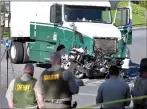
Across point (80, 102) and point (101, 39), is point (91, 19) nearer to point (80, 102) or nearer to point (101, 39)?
point (101, 39)

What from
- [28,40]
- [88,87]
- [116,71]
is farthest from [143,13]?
[116,71]

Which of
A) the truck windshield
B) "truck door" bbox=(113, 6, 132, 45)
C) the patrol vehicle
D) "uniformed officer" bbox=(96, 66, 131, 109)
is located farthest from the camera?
"truck door" bbox=(113, 6, 132, 45)

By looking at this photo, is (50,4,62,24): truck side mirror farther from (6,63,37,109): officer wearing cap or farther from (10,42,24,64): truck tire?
(6,63,37,109): officer wearing cap

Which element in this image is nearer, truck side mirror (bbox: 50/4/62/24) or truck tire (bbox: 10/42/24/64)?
truck side mirror (bbox: 50/4/62/24)

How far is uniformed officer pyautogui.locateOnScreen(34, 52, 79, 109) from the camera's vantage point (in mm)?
6887

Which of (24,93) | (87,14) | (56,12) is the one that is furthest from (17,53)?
(24,93)

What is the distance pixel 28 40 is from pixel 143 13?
28.9m

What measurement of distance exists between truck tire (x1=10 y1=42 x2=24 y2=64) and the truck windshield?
3.76 meters

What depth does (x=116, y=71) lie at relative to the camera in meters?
6.89

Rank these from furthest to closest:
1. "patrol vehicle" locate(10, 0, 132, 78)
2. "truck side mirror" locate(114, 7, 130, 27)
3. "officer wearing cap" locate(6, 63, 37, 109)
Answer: "truck side mirror" locate(114, 7, 130, 27) < "patrol vehicle" locate(10, 0, 132, 78) < "officer wearing cap" locate(6, 63, 37, 109)

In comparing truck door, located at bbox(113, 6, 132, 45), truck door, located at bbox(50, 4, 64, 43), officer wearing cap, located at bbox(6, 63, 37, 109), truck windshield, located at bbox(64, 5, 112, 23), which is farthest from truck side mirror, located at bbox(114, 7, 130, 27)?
officer wearing cap, located at bbox(6, 63, 37, 109)

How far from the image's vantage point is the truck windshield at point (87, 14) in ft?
54.9

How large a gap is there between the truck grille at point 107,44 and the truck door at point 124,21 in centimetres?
108

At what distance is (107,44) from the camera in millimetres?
16297
